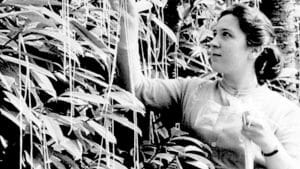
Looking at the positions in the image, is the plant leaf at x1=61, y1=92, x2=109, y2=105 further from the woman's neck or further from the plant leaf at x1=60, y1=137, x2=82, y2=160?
the woman's neck

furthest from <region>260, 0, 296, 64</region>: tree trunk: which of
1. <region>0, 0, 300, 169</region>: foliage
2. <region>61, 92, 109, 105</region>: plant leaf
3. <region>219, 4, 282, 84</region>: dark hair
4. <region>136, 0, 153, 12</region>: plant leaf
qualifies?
<region>61, 92, 109, 105</region>: plant leaf

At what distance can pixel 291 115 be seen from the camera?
187 cm

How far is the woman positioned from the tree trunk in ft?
2.24

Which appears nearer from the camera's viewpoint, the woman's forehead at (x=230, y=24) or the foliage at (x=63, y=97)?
the foliage at (x=63, y=97)

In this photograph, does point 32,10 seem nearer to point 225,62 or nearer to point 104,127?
point 104,127

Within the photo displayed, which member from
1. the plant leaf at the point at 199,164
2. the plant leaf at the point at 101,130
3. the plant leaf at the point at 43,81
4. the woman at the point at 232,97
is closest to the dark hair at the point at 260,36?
the woman at the point at 232,97

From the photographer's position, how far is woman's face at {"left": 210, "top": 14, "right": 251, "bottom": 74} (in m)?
1.85

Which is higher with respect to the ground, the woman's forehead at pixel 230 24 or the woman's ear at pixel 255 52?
the woman's forehead at pixel 230 24

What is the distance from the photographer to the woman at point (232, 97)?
184 centimetres

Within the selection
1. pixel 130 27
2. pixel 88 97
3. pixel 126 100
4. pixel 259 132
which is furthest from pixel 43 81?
pixel 259 132

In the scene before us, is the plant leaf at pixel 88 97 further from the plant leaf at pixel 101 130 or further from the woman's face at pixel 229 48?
the woman's face at pixel 229 48

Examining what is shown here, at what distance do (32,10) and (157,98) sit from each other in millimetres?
789

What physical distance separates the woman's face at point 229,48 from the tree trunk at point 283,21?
30.8 inches

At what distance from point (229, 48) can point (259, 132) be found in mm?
325
